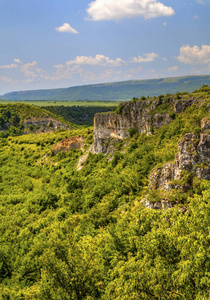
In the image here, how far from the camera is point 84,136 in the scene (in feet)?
327

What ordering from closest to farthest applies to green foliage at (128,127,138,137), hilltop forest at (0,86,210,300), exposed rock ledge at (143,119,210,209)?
hilltop forest at (0,86,210,300), exposed rock ledge at (143,119,210,209), green foliage at (128,127,138,137)

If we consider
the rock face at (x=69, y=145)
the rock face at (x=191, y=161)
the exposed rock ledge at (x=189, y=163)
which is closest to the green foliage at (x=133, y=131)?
the rock face at (x=69, y=145)

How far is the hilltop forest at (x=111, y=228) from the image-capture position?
18.8 metres

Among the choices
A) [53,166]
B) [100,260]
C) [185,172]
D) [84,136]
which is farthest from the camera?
[84,136]

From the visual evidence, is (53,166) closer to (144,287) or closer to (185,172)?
(185,172)

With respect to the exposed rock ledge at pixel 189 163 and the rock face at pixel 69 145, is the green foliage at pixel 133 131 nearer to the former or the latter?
the rock face at pixel 69 145

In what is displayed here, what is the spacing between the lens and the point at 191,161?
31141 millimetres

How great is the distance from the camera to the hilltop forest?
18828mm

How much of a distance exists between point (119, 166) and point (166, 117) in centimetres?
1713

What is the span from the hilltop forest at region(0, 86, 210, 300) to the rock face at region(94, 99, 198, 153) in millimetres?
1643

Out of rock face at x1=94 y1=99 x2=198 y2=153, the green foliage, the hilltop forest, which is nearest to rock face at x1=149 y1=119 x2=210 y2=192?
the hilltop forest

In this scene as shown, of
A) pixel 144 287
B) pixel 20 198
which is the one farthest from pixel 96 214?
pixel 20 198

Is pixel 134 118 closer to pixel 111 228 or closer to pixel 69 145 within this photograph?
pixel 69 145

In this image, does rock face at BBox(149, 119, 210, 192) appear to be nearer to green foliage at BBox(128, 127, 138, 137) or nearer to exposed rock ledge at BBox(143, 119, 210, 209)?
exposed rock ledge at BBox(143, 119, 210, 209)
